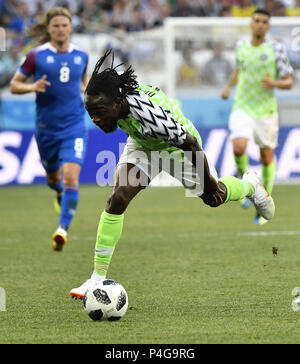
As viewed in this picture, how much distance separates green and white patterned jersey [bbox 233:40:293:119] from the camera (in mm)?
11664

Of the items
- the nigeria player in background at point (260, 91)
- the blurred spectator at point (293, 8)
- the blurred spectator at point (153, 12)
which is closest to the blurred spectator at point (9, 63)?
the blurred spectator at point (153, 12)

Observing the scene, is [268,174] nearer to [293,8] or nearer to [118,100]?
[118,100]

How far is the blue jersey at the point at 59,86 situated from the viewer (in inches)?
372

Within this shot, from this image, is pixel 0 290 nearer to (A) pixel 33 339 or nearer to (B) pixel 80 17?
(A) pixel 33 339

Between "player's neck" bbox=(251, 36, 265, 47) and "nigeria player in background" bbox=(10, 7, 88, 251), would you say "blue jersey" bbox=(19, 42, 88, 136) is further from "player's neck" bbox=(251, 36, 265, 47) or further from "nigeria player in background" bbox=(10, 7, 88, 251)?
"player's neck" bbox=(251, 36, 265, 47)

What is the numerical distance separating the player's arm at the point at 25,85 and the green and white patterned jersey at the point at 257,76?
3.31m

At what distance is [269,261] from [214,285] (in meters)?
1.35

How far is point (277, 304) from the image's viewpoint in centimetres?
611

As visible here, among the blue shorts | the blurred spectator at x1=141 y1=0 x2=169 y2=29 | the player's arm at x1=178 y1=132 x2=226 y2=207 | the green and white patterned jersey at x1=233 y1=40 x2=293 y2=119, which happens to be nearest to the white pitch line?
the green and white patterned jersey at x1=233 y1=40 x2=293 y2=119

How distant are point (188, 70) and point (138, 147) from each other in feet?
35.2

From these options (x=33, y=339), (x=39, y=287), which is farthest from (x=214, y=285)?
(x=33, y=339)

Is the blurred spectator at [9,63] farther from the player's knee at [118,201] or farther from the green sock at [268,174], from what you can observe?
the player's knee at [118,201]

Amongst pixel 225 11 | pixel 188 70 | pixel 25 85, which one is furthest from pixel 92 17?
pixel 25 85

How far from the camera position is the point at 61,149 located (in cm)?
938
